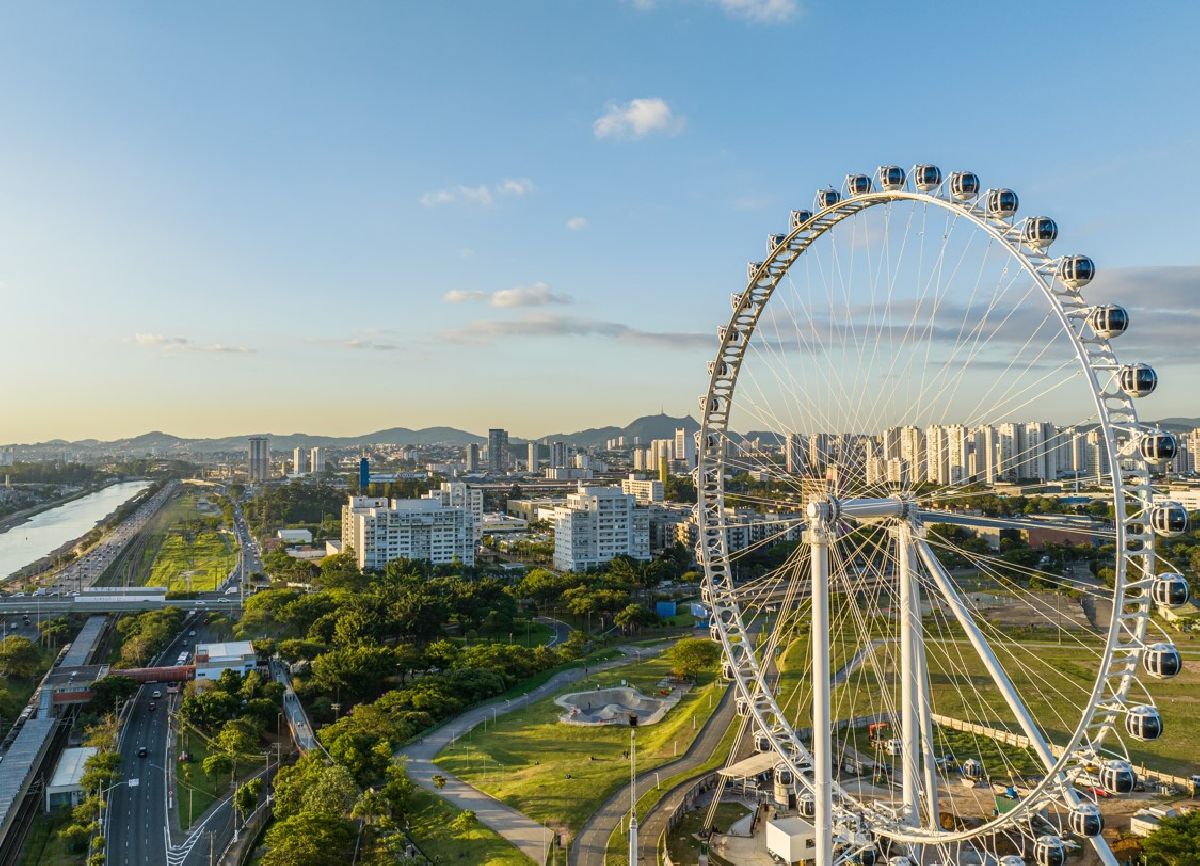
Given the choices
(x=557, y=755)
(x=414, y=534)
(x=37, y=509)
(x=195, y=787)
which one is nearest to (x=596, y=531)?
(x=414, y=534)

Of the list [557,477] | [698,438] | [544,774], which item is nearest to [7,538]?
[557,477]

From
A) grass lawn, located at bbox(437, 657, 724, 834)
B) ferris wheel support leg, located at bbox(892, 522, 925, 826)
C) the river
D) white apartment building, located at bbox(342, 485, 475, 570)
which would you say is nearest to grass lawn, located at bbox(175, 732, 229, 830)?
grass lawn, located at bbox(437, 657, 724, 834)

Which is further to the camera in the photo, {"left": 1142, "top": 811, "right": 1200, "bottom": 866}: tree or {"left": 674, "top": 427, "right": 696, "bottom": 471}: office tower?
{"left": 674, "top": 427, "right": 696, "bottom": 471}: office tower

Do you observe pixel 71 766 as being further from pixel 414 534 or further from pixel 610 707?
pixel 414 534

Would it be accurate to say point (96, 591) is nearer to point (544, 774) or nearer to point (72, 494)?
point (544, 774)

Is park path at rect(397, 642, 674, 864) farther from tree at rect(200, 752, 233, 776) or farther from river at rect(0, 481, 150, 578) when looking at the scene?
river at rect(0, 481, 150, 578)

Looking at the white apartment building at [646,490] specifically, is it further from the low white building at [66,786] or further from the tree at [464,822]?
the tree at [464,822]
